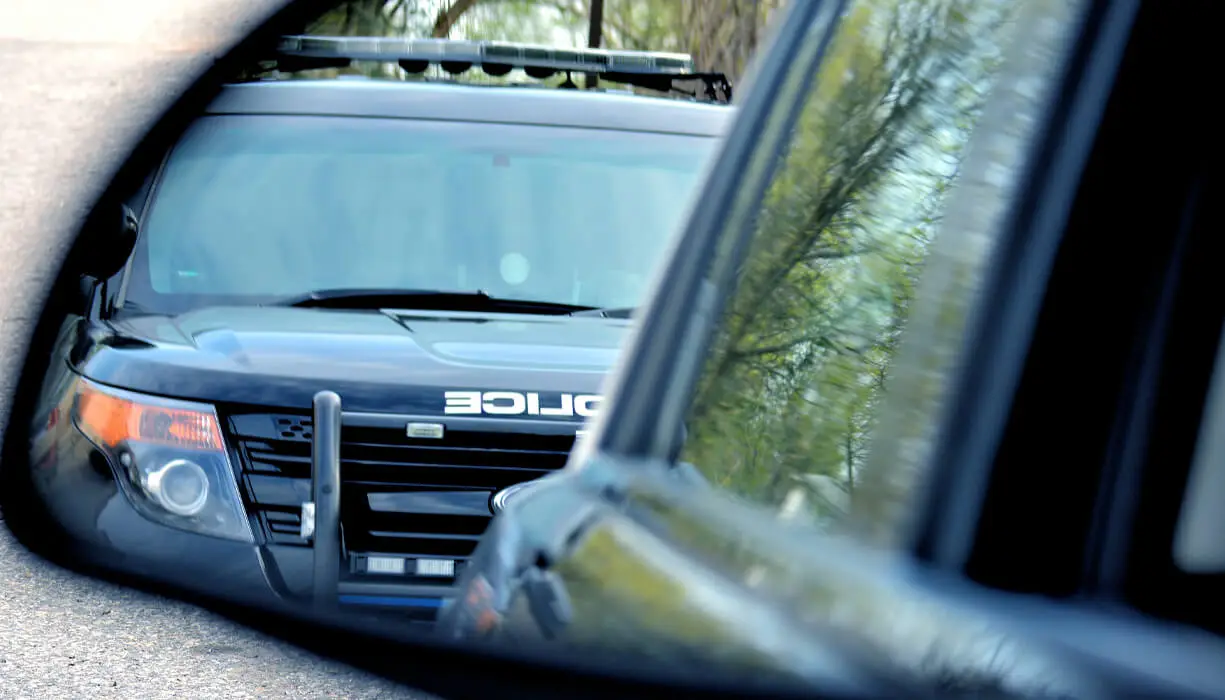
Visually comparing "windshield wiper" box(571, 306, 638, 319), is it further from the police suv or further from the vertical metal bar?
the vertical metal bar

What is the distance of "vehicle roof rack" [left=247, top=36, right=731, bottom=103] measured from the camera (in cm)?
599

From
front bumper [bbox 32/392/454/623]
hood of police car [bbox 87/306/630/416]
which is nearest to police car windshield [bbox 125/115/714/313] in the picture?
hood of police car [bbox 87/306/630/416]

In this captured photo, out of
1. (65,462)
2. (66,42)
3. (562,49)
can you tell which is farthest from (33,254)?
(66,42)

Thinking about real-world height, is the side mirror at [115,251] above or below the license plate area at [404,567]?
above

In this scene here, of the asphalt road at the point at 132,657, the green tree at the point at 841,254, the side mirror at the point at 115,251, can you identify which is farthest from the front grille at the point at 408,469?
the green tree at the point at 841,254

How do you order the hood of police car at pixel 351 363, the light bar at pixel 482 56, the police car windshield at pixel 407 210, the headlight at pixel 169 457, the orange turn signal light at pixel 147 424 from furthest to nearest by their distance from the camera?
the light bar at pixel 482 56 < the police car windshield at pixel 407 210 < the hood of police car at pixel 351 363 < the orange turn signal light at pixel 147 424 < the headlight at pixel 169 457

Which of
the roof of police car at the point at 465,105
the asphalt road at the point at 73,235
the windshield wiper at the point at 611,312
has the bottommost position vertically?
the asphalt road at the point at 73,235

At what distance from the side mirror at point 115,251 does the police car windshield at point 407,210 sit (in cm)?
5

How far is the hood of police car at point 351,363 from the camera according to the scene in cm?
384

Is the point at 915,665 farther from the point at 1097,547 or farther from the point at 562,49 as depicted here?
the point at 562,49

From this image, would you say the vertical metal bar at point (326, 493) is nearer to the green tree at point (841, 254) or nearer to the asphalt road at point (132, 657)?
the asphalt road at point (132, 657)

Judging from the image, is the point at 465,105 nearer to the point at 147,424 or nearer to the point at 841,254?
the point at 147,424

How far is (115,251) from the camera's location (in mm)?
4730

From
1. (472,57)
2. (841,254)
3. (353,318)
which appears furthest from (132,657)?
(841,254)
